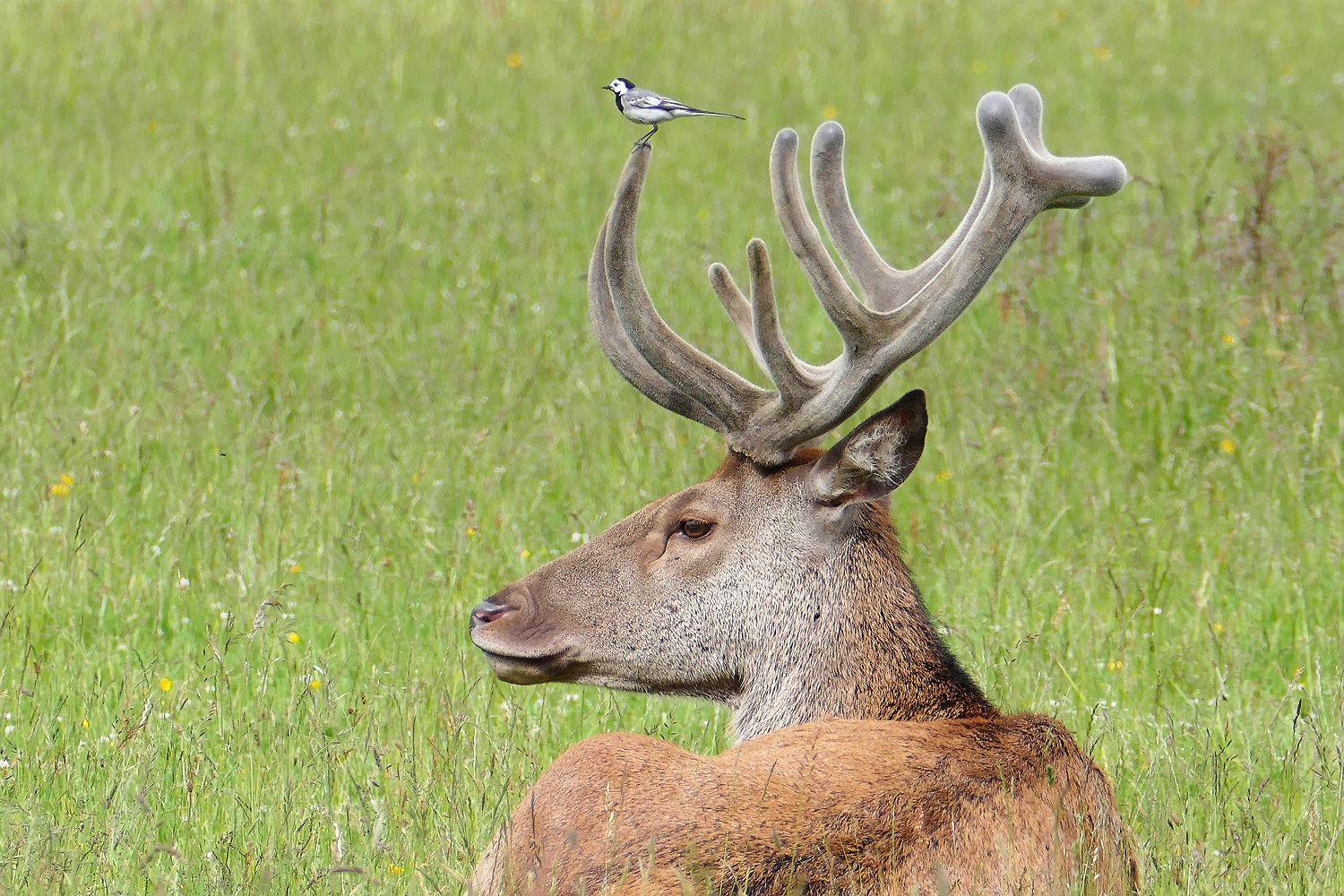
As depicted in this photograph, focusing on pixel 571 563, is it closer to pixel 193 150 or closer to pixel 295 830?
pixel 295 830

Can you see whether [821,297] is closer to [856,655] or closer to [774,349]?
[774,349]

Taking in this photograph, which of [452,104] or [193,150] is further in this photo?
[452,104]

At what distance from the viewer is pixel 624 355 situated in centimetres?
458

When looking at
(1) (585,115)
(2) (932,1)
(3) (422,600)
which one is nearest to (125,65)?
(1) (585,115)

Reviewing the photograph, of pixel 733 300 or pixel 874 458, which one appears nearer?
pixel 874 458

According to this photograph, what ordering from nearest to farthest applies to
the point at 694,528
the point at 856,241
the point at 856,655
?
the point at 856,655
the point at 694,528
the point at 856,241

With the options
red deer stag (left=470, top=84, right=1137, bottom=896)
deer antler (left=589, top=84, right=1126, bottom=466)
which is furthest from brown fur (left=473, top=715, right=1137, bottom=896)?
deer antler (left=589, top=84, right=1126, bottom=466)

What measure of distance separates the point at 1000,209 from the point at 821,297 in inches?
Result: 17.9

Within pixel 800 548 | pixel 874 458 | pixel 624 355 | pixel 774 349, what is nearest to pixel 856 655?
pixel 800 548

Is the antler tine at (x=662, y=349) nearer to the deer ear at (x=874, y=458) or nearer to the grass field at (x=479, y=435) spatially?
the deer ear at (x=874, y=458)

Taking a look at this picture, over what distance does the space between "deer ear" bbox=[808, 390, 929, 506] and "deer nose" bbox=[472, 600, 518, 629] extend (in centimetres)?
77

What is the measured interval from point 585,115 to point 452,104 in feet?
2.88

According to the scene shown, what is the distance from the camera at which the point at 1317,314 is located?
25.9ft

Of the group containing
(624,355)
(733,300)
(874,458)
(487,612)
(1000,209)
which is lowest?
(487,612)
